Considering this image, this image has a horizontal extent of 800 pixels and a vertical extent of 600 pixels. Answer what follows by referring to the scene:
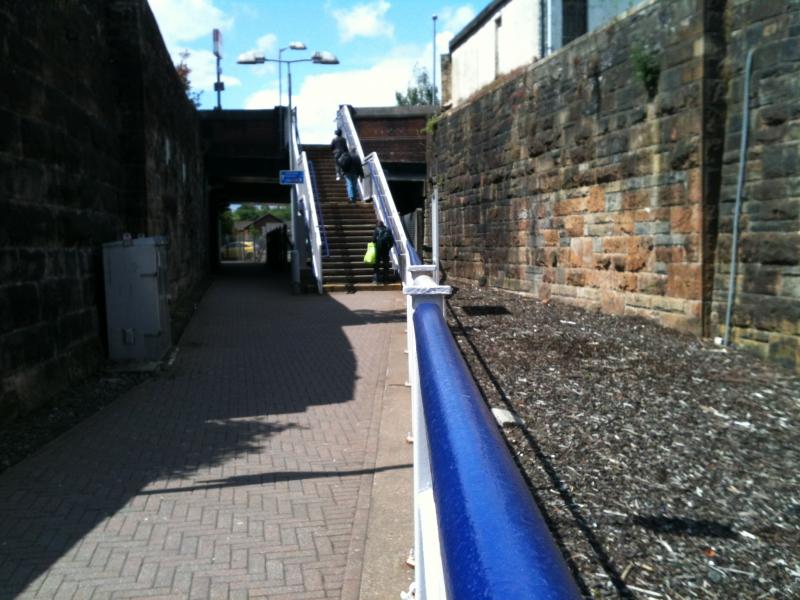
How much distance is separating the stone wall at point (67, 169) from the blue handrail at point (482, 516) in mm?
5118

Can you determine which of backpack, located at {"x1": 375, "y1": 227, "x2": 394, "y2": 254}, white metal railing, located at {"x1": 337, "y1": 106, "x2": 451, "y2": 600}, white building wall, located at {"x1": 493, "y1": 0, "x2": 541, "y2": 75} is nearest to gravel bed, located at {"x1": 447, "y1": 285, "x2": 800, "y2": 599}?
white metal railing, located at {"x1": 337, "y1": 106, "x2": 451, "y2": 600}

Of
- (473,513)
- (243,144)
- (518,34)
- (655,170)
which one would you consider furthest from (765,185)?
(243,144)

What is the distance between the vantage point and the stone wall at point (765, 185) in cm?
779

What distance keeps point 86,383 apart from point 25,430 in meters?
1.68

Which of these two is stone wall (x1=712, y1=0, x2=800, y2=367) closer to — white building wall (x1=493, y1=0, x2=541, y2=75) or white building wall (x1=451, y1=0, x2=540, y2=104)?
white building wall (x1=493, y1=0, x2=541, y2=75)

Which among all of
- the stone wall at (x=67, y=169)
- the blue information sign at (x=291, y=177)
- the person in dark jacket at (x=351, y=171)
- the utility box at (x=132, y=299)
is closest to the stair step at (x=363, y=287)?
the blue information sign at (x=291, y=177)

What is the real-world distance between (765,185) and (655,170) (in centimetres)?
183

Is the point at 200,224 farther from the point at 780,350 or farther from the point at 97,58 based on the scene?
the point at 780,350

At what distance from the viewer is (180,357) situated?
9219 millimetres

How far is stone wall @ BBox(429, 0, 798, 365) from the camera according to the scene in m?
8.06

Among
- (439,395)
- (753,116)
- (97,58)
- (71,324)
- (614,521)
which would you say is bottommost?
(614,521)

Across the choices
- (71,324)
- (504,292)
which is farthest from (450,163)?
(71,324)

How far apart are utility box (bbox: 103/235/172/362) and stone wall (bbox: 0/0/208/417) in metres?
0.16

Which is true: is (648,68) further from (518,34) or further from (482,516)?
(482,516)
